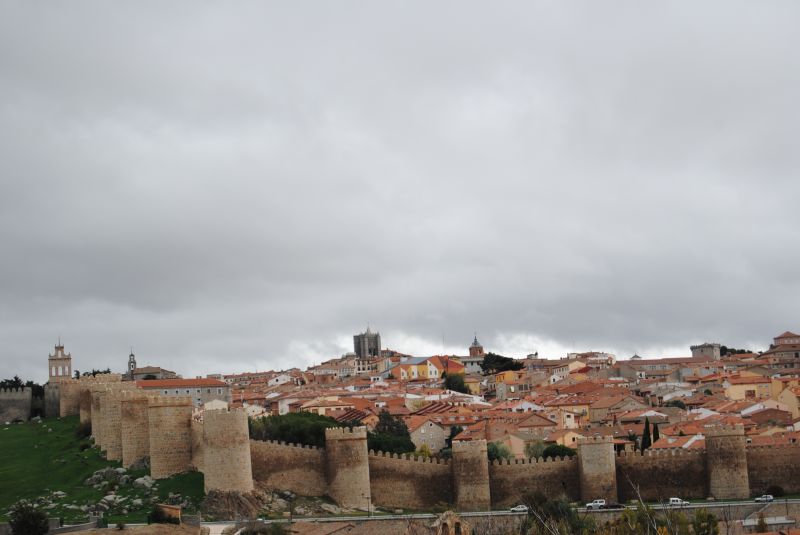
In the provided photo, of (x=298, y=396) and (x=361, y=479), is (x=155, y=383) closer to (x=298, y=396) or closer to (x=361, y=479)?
(x=298, y=396)

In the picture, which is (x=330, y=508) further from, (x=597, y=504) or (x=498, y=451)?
(x=498, y=451)

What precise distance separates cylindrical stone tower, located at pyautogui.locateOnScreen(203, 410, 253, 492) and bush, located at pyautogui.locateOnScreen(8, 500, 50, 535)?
6.04m

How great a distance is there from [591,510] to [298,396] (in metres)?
42.5

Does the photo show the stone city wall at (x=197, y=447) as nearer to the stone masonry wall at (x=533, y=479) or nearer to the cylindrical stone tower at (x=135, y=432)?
the cylindrical stone tower at (x=135, y=432)

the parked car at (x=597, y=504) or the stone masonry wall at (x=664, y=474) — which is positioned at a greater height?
the stone masonry wall at (x=664, y=474)

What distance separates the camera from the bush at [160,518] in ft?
126

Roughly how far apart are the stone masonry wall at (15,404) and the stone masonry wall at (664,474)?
35.8m

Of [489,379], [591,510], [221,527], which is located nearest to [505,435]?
[591,510]

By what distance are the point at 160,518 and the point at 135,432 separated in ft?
25.6

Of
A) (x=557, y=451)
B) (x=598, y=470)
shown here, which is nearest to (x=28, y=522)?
(x=598, y=470)

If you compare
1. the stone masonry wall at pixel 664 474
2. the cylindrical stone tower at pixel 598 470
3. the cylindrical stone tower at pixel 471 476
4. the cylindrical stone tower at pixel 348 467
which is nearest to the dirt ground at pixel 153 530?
the cylindrical stone tower at pixel 348 467

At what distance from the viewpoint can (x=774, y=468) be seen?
45.8 metres

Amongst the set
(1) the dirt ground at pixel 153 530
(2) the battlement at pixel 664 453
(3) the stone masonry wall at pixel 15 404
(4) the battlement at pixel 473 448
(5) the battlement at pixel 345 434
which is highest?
(3) the stone masonry wall at pixel 15 404

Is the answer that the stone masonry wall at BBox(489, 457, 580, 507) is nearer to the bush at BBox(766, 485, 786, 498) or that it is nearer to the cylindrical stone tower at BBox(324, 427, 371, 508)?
the cylindrical stone tower at BBox(324, 427, 371, 508)
